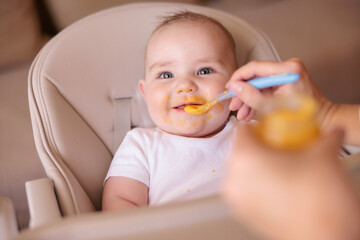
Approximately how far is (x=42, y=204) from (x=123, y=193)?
0.79 feet

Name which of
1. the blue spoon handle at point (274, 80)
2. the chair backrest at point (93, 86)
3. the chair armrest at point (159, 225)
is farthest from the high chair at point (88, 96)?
the blue spoon handle at point (274, 80)

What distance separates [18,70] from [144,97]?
694 mm

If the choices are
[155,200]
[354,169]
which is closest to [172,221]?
[354,169]

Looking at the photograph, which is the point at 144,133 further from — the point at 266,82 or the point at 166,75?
the point at 266,82

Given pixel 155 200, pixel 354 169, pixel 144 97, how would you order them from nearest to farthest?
pixel 354 169 → pixel 155 200 → pixel 144 97

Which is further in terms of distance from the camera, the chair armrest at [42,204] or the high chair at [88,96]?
the high chair at [88,96]

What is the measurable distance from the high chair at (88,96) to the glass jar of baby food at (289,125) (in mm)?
493

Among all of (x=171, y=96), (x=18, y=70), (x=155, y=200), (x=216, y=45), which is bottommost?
(x=155, y=200)

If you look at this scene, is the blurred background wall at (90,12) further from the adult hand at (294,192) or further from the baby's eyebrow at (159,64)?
the adult hand at (294,192)

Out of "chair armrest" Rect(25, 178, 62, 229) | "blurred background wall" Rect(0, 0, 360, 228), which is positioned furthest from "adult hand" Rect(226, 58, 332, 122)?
"blurred background wall" Rect(0, 0, 360, 228)

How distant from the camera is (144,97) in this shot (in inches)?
42.1

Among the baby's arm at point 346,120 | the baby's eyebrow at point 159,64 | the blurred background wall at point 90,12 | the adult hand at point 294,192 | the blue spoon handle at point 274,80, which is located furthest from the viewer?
the blurred background wall at point 90,12

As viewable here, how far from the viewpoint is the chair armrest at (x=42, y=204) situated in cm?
66

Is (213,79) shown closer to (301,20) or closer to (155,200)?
(155,200)
